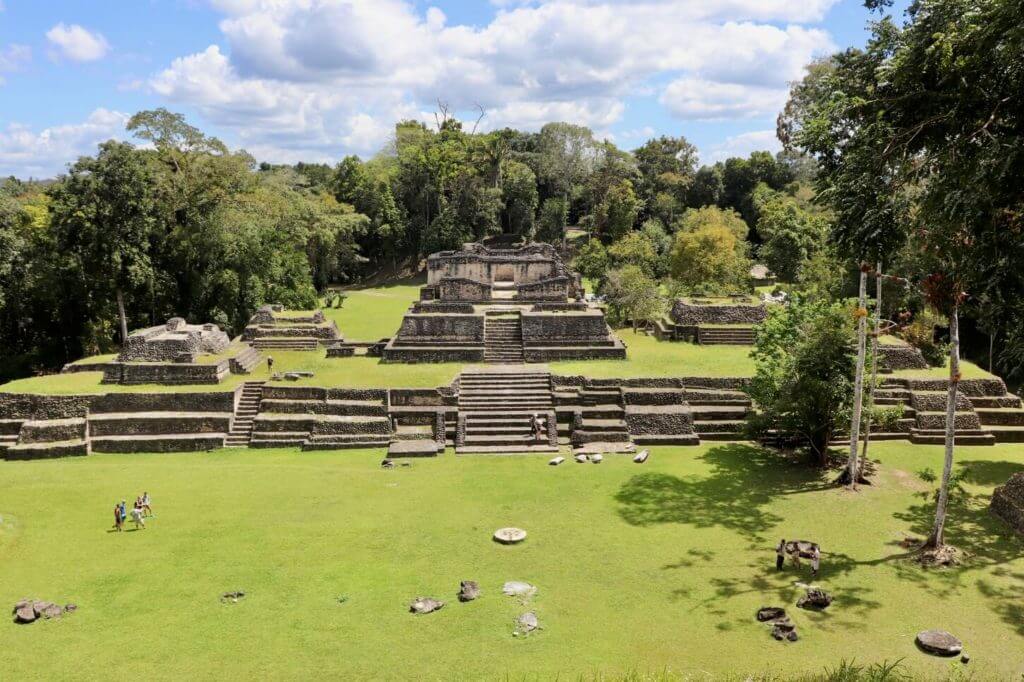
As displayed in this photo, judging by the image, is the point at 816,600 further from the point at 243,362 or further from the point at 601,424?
the point at 243,362

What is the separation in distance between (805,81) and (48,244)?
147 ft

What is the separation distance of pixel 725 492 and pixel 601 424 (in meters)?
4.40

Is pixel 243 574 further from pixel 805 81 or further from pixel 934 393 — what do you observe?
pixel 805 81

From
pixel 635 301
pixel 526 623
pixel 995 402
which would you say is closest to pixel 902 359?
pixel 995 402

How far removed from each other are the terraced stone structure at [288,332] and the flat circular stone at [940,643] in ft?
71.0

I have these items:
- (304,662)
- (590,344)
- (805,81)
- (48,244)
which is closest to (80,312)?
(48,244)

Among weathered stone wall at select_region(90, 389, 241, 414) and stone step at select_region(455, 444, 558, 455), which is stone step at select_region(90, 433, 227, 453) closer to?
weathered stone wall at select_region(90, 389, 241, 414)

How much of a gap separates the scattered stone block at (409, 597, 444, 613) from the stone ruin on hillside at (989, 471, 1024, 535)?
10.3 metres

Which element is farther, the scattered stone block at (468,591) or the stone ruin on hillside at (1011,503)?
the stone ruin on hillside at (1011,503)

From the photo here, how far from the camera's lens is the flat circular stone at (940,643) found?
909cm

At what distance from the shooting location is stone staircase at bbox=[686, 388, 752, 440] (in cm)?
1870

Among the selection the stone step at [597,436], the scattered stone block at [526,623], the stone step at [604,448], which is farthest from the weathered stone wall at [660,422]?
the scattered stone block at [526,623]

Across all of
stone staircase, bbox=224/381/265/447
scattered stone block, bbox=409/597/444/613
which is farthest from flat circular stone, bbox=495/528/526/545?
stone staircase, bbox=224/381/265/447

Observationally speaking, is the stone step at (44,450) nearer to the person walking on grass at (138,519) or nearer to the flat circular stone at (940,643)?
the person walking on grass at (138,519)
